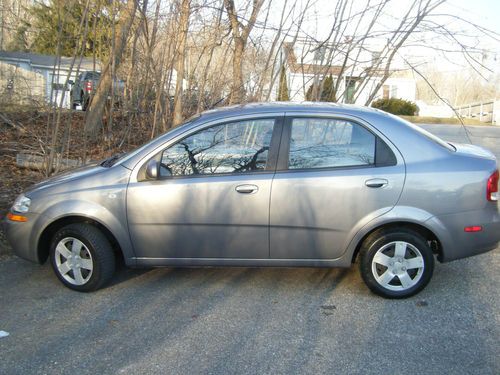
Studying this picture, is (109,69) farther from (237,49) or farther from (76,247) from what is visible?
(76,247)

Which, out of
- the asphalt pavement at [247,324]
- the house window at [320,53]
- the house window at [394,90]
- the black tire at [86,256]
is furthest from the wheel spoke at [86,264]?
the house window at [394,90]

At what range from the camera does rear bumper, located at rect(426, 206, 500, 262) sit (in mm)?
4055

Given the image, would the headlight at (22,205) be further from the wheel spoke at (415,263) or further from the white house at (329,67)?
the white house at (329,67)

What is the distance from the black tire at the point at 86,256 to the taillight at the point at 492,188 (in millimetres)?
3379

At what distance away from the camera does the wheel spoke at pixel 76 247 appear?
4330 mm

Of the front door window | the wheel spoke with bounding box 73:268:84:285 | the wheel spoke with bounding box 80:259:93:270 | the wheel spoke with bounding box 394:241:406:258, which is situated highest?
the front door window

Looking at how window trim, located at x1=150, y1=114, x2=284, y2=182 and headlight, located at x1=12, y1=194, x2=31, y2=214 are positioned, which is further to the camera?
headlight, located at x1=12, y1=194, x2=31, y2=214

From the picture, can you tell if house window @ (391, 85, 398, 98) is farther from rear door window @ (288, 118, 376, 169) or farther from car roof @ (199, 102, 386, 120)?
rear door window @ (288, 118, 376, 169)

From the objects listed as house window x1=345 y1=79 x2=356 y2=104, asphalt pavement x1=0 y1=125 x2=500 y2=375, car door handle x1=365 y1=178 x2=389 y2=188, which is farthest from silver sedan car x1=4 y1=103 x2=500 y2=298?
house window x1=345 y1=79 x2=356 y2=104

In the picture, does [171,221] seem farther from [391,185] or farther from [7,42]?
[7,42]

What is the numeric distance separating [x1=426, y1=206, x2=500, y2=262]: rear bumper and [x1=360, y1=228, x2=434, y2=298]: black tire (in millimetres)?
162

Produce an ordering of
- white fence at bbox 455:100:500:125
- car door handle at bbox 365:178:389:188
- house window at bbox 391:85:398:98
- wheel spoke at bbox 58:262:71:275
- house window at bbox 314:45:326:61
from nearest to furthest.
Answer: car door handle at bbox 365:178:389:188
wheel spoke at bbox 58:262:71:275
house window at bbox 314:45:326:61
house window at bbox 391:85:398:98
white fence at bbox 455:100:500:125

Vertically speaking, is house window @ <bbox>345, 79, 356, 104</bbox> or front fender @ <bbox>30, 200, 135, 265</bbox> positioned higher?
house window @ <bbox>345, 79, 356, 104</bbox>

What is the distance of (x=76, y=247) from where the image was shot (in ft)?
14.3
